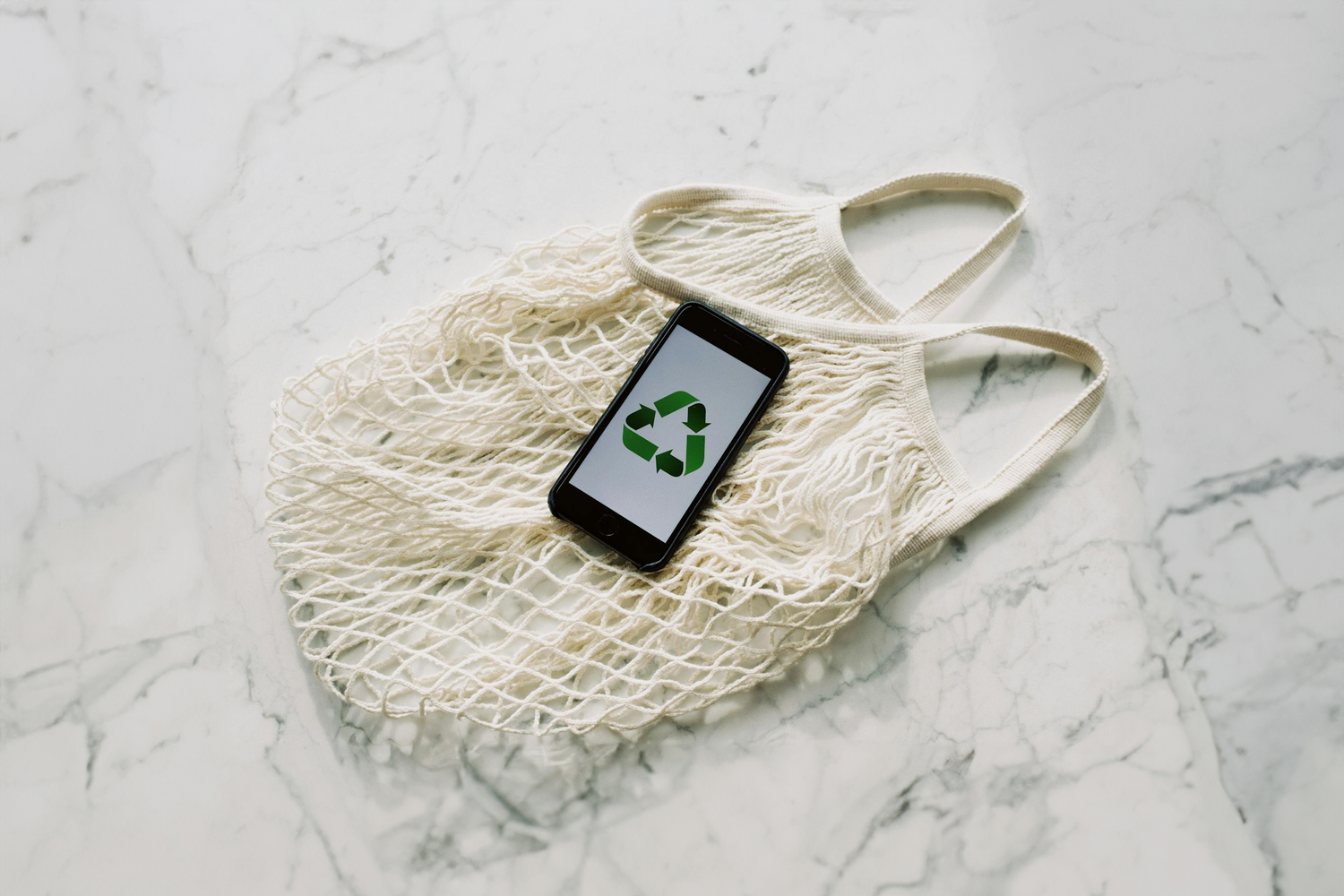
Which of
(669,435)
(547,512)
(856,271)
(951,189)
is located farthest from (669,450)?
(951,189)

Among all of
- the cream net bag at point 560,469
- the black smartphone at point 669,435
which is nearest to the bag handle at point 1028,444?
the cream net bag at point 560,469

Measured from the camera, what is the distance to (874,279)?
80 cm

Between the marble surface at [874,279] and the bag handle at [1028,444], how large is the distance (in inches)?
1.0

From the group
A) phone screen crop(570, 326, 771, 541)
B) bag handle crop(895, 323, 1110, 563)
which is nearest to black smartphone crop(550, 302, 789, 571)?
phone screen crop(570, 326, 771, 541)

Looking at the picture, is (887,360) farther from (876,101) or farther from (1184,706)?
(1184,706)

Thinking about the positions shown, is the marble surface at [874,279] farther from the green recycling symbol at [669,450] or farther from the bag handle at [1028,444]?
the green recycling symbol at [669,450]

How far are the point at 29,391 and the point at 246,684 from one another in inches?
12.9

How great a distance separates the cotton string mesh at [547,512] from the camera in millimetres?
712

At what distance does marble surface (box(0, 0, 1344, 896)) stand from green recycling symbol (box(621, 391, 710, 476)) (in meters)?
0.20

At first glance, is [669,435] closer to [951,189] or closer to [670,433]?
[670,433]

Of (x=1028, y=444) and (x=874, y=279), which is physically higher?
(x=874, y=279)

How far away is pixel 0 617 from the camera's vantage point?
75 centimetres

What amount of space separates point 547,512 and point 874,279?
0.36 metres

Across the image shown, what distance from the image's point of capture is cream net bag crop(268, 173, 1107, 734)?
714 mm
